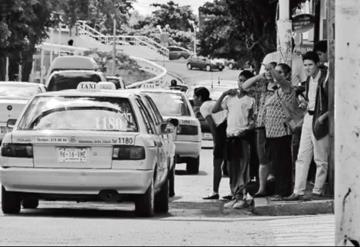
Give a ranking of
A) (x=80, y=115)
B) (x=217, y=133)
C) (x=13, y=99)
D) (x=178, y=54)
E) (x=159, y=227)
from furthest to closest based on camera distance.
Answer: (x=178, y=54)
(x=13, y=99)
(x=217, y=133)
(x=80, y=115)
(x=159, y=227)

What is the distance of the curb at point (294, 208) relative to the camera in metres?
13.4

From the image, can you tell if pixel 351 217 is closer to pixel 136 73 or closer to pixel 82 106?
pixel 82 106

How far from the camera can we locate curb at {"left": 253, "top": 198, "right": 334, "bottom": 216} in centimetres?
1338

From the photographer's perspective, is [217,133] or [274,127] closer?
[274,127]

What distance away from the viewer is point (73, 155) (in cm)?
1335

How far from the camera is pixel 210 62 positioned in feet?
296

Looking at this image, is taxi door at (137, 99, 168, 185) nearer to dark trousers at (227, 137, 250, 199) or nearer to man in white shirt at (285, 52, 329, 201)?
dark trousers at (227, 137, 250, 199)

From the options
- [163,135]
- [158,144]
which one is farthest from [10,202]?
[163,135]

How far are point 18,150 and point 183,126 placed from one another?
9362mm

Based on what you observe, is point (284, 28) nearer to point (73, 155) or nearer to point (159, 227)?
point (73, 155)

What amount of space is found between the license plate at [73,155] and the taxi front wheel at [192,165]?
955 centimetres

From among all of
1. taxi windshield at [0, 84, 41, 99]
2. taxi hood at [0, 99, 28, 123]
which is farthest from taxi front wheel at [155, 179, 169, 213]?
taxi windshield at [0, 84, 41, 99]

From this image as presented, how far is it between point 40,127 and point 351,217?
5.08 metres

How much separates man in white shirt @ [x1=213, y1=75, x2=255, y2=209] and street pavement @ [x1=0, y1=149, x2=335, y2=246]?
744mm
